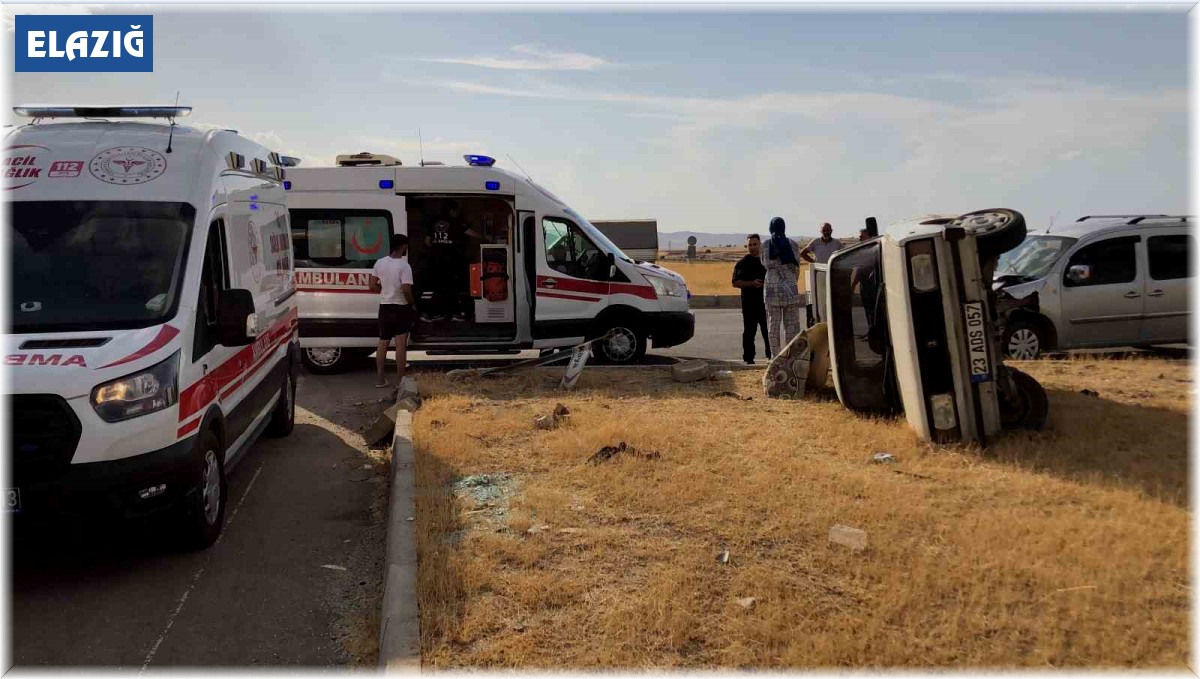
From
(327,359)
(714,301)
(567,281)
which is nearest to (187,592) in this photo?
(327,359)

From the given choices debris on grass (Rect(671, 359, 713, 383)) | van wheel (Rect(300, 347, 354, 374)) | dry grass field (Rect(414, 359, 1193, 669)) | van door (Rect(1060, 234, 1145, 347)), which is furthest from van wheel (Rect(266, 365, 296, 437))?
van door (Rect(1060, 234, 1145, 347))

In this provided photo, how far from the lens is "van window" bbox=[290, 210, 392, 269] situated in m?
11.7

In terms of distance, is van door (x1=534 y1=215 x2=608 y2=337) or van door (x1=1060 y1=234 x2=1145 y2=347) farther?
van door (x1=534 y1=215 x2=608 y2=337)

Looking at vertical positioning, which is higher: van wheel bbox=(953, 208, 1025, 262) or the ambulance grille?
van wheel bbox=(953, 208, 1025, 262)

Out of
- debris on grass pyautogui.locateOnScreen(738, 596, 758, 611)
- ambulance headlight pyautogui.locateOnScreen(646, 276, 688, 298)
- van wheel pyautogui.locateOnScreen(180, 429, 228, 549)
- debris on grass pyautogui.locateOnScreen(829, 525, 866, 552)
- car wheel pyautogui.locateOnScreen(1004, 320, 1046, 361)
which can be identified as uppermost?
ambulance headlight pyautogui.locateOnScreen(646, 276, 688, 298)

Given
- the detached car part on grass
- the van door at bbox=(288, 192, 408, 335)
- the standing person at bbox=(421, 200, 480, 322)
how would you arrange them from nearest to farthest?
the detached car part on grass
the van door at bbox=(288, 192, 408, 335)
the standing person at bbox=(421, 200, 480, 322)

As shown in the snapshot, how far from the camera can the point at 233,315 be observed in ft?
18.5

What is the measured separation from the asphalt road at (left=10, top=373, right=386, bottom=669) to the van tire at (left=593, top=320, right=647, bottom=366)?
5.55 metres

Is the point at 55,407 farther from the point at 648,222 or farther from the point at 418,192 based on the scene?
the point at 648,222

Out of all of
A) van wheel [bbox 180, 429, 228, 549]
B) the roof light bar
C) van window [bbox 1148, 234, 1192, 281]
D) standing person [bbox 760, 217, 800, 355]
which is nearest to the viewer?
van wheel [bbox 180, 429, 228, 549]

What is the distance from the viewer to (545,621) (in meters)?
4.22

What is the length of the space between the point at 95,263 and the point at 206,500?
145 centimetres

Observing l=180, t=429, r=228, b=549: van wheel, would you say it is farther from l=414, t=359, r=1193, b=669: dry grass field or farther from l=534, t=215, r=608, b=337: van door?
l=534, t=215, r=608, b=337: van door

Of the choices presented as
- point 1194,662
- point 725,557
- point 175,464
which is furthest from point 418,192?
point 1194,662
